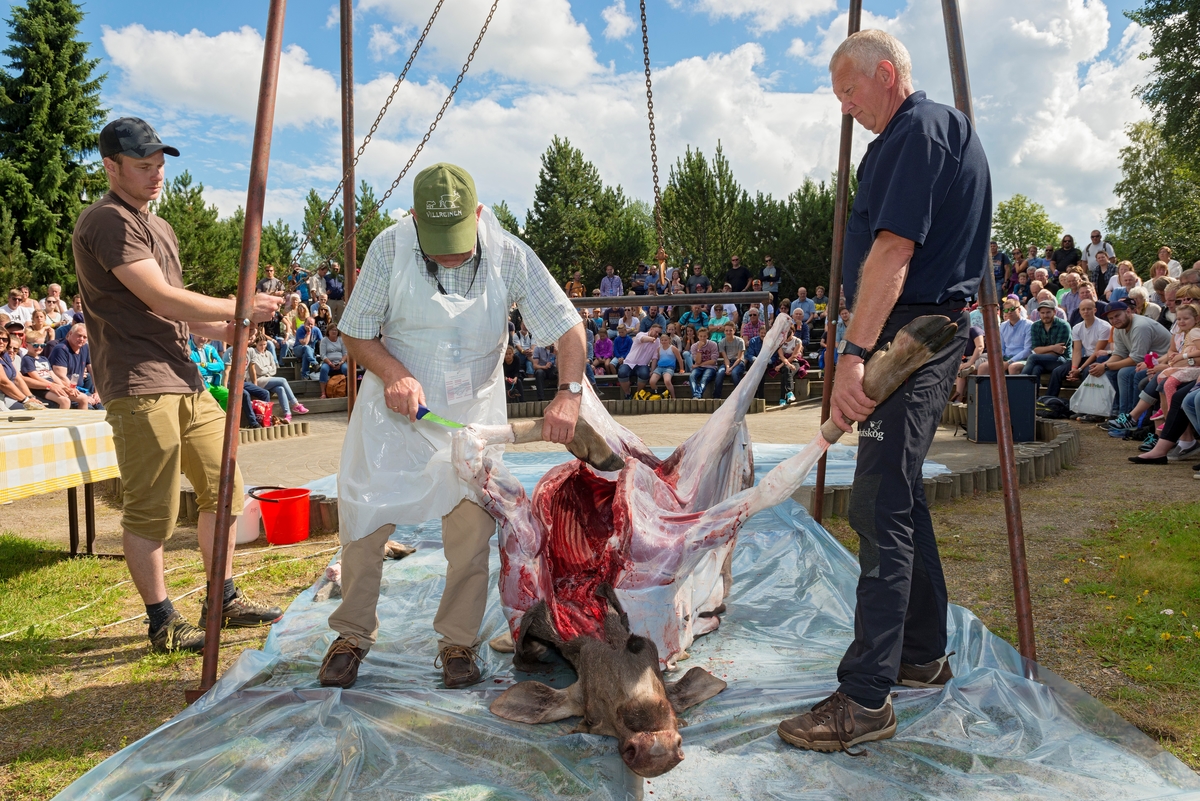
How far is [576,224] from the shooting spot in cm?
3509

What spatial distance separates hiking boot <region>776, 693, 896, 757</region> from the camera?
82.2 inches

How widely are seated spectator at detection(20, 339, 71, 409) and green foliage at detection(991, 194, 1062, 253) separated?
6047 centimetres

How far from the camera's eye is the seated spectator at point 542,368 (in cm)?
1353

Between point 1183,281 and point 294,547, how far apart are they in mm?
8371

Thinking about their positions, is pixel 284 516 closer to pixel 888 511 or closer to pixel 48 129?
pixel 888 511

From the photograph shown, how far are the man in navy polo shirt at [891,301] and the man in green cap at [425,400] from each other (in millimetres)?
1001

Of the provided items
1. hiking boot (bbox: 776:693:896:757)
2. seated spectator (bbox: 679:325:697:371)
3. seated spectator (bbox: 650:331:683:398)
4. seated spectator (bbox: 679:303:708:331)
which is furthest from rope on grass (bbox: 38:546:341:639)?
seated spectator (bbox: 679:303:708:331)

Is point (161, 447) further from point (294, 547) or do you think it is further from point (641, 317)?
point (641, 317)

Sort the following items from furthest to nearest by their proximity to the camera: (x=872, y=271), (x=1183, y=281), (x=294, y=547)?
(x=1183, y=281), (x=294, y=547), (x=872, y=271)

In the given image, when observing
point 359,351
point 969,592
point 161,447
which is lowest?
point 969,592

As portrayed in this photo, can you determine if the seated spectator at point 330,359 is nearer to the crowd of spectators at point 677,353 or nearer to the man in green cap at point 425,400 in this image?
the crowd of spectators at point 677,353

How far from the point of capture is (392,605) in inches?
132

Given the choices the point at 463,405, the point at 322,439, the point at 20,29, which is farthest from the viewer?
the point at 20,29

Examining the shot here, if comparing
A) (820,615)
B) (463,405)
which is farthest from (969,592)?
(463,405)
